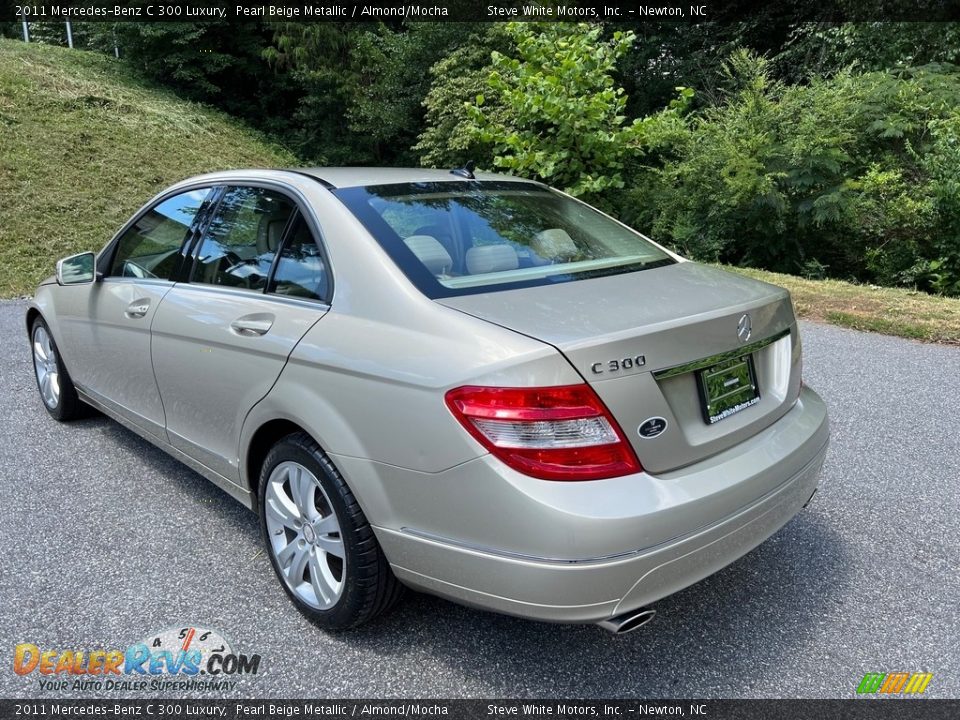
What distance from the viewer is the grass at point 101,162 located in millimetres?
7301

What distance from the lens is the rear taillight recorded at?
76.0 inches

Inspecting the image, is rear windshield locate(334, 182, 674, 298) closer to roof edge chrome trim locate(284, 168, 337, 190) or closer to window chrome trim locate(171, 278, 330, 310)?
roof edge chrome trim locate(284, 168, 337, 190)

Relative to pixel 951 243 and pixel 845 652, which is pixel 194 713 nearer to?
pixel 845 652

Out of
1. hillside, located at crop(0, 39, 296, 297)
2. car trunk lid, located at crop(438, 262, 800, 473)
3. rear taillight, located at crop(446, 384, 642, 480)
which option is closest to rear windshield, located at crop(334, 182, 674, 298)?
car trunk lid, located at crop(438, 262, 800, 473)

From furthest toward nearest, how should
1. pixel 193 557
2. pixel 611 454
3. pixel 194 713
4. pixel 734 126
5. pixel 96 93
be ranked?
pixel 96 93, pixel 734 126, pixel 193 557, pixel 194 713, pixel 611 454

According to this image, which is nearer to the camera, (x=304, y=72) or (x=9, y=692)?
(x=9, y=692)

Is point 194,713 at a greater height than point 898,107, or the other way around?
point 898,107

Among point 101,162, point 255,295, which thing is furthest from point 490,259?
point 101,162

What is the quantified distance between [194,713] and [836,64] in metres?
17.3

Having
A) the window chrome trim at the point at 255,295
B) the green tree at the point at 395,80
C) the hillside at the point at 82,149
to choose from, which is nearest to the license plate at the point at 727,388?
the window chrome trim at the point at 255,295

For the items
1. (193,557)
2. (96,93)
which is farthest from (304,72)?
(193,557)

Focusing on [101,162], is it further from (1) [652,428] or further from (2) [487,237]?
(1) [652,428]

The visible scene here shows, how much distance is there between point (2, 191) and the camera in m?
12.8

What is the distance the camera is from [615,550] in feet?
6.25
